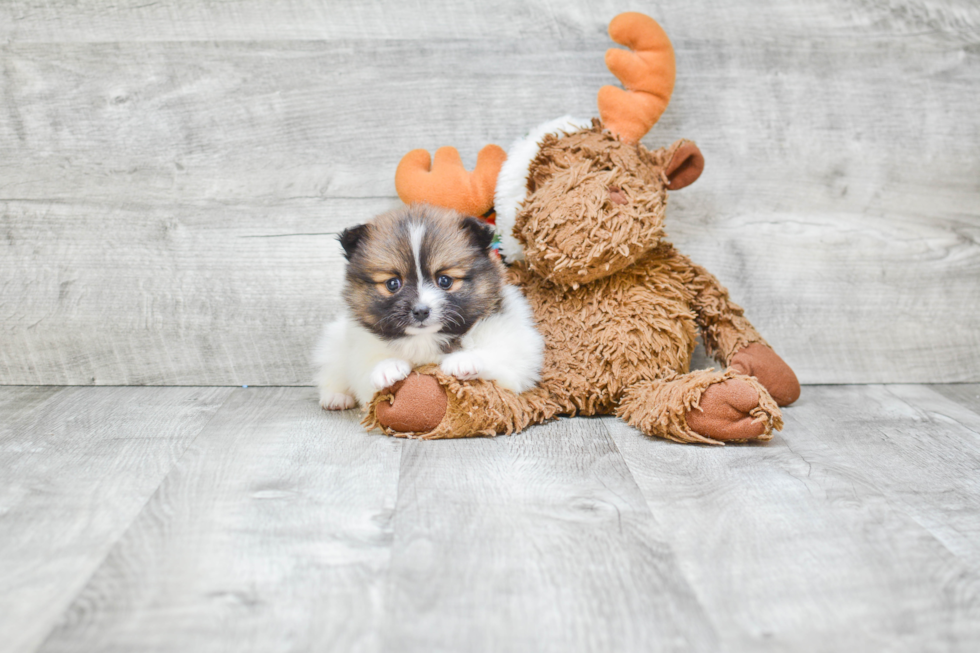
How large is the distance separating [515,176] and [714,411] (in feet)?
2.12

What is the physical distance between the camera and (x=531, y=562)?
3.37 ft

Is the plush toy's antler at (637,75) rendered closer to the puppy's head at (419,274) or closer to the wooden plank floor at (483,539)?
the puppy's head at (419,274)

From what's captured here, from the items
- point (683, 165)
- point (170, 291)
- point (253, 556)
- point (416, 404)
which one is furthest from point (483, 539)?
point (170, 291)

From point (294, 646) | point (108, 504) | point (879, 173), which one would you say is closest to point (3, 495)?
point (108, 504)

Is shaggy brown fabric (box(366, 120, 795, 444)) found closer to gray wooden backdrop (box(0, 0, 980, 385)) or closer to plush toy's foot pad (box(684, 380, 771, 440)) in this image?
plush toy's foot pad (box(684, 380, 771, 440))

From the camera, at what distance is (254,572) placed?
3.28ft

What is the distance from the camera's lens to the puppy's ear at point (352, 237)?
153 centimetres

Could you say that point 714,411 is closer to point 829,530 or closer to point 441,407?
point 829,530

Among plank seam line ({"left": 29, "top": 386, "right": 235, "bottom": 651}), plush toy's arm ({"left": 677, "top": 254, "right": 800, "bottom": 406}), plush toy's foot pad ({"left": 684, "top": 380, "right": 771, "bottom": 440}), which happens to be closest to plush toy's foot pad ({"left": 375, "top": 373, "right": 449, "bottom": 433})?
plank seam line ({"left": 29, "top": 386, "right": 235, "bottom": 651})

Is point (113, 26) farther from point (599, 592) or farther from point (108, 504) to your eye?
point (599, 592)

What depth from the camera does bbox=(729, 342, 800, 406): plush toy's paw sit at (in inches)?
68.3

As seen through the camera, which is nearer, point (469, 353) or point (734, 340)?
Result: point (469, 353)

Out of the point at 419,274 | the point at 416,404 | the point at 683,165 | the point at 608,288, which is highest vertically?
the point at 683,165

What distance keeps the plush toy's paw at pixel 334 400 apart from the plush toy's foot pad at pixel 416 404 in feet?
0.88
